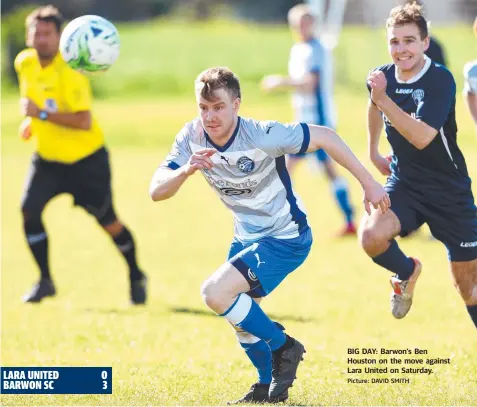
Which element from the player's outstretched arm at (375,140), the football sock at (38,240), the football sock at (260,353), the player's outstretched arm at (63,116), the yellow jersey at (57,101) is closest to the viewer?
the football sock at (260,353)

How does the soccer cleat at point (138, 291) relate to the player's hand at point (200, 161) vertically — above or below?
below

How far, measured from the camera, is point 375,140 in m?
7.31

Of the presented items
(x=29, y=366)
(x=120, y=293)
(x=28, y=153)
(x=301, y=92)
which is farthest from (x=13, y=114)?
(x=29, y=366)

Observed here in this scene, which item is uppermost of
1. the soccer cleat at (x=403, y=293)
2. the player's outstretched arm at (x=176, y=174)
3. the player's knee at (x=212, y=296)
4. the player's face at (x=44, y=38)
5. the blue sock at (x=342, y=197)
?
the player's face at (x=44, y=38)

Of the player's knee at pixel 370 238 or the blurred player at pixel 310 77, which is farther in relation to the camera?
the blurred player at pixel 310 77

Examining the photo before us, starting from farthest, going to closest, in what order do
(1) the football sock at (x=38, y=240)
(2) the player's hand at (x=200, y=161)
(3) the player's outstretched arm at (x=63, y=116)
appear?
1. (1) the football sock at (x=38, y=240)
2. (3) the player's outstretched arm at (x=63, y=116)
3. (2) the player's hand at (x=200, y=161)

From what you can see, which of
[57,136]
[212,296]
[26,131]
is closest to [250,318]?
[212,296]

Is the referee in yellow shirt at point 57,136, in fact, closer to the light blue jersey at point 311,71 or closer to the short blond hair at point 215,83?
the short blond hair at point 215,83

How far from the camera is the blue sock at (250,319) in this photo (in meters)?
6.09

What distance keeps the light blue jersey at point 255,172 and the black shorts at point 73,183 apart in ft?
A: 10.6

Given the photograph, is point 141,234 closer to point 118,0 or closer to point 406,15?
point 406,15

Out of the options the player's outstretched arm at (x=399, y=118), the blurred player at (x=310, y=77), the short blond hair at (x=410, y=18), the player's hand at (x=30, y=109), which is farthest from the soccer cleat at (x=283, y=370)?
the blurred player at (x=310, y=77)

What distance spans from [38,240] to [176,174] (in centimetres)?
420

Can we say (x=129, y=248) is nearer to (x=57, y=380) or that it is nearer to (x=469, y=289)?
(x=57, y=380)
